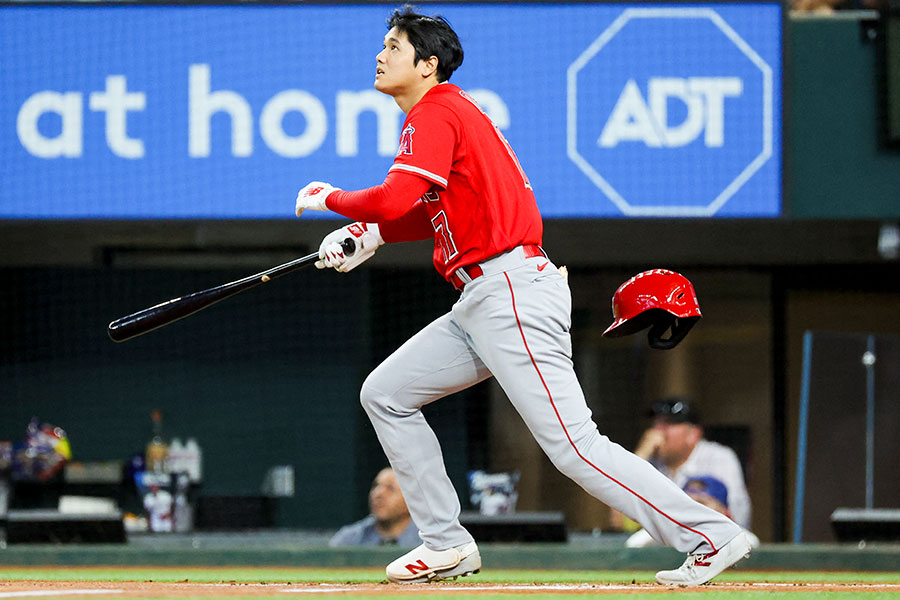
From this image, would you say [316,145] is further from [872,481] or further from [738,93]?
[872,481]

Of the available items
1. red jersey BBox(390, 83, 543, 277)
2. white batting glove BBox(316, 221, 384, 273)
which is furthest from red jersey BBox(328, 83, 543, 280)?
white batting glove BBox(316, 221, 384, 273)

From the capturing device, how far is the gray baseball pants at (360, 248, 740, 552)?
352 centimetres

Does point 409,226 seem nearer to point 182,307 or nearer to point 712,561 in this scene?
point 182,307

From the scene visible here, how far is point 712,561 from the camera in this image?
11.6ft

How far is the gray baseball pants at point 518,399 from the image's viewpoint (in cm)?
352

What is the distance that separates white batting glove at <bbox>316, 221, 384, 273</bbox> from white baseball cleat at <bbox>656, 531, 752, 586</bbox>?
119cm

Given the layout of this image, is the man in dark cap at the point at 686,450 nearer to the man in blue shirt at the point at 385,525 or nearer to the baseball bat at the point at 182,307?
the man in blue shirt at the point at 385,525

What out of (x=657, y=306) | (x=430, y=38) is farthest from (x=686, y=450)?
(x=430, y=38)

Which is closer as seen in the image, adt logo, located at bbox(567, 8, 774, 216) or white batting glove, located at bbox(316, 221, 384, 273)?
white batting glove, located at bbox(316, 221, 384, 273)

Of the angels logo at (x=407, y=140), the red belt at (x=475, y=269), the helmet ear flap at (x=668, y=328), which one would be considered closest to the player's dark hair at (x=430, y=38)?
the angels logo at (x=407, y=140)

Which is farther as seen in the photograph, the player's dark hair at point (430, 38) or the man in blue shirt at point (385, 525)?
the man in blue shirt at point (385, 525)

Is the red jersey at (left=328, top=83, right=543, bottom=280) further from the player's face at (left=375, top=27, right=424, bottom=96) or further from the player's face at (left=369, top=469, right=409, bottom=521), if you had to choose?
the player's face at (left=369, top=469, right=409, bottom=521)

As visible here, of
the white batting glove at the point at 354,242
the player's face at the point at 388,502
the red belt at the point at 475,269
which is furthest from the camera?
the player's face at the point at 388,502

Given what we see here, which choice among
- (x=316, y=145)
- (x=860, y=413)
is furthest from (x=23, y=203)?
(x=860, y=413)
